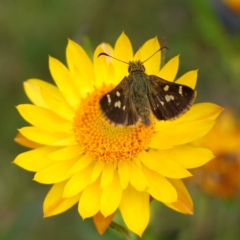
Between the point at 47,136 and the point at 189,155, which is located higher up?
the point at 47,136

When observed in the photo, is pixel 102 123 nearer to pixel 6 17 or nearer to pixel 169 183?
pixel 169 183

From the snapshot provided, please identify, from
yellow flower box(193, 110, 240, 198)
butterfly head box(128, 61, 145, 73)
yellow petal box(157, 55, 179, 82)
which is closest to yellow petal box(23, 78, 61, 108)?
butterfly head box(128, 61, 145, 73)

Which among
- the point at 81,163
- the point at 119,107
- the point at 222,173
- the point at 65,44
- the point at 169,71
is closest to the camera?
the point at 119,107

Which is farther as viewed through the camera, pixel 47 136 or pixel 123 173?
pixel 47 136

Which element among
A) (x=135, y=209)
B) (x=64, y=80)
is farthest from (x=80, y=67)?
(x=135, y=209)

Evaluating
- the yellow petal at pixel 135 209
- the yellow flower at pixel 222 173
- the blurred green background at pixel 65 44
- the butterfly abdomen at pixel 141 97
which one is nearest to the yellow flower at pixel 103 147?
the yellow petal at pixel 135 209

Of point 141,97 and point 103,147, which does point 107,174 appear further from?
point 141,97
